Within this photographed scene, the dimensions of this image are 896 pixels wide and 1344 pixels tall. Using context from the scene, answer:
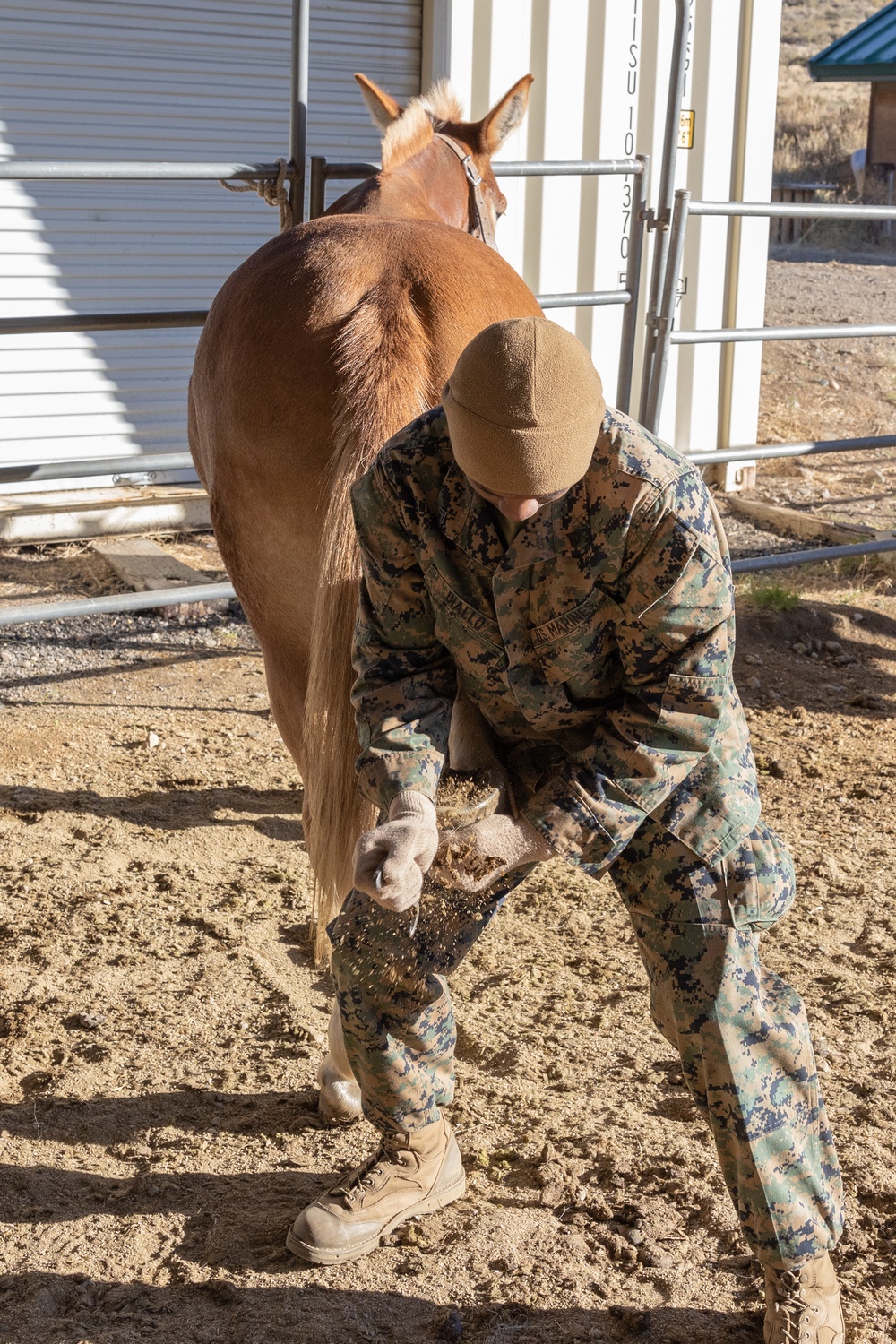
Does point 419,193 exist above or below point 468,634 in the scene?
above

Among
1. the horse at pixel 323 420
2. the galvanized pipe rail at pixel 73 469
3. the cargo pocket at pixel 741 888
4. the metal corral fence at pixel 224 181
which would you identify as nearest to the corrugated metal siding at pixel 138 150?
the metal corral fence at pixel 224 181

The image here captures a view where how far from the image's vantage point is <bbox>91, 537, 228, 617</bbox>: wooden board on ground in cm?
525

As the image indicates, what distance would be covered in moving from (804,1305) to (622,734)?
2.87 feet

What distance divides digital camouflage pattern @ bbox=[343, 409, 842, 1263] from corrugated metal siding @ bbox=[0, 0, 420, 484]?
4903 mm

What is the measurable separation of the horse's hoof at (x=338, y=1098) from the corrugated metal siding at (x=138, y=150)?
460cm

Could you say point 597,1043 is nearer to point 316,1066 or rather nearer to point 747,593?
point 316,1066

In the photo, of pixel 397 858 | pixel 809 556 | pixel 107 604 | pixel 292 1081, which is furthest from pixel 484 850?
pixel 809 556

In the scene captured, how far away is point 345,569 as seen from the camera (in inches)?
85.0

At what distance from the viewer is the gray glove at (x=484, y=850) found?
1677 millimetres

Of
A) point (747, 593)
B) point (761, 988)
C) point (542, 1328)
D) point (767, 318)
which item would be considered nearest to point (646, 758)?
point (761, 988)

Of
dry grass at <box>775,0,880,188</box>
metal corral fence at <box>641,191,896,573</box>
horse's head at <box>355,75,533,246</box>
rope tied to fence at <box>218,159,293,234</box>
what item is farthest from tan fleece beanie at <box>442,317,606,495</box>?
dry grass at <box>775,0,880,188</box>

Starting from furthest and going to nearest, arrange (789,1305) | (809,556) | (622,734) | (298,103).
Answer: (809,556) < (298,103) < (789,1305) < (622,734)

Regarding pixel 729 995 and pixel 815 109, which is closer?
pixel 729 995

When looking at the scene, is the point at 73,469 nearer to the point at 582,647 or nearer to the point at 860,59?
the point at 582,647
